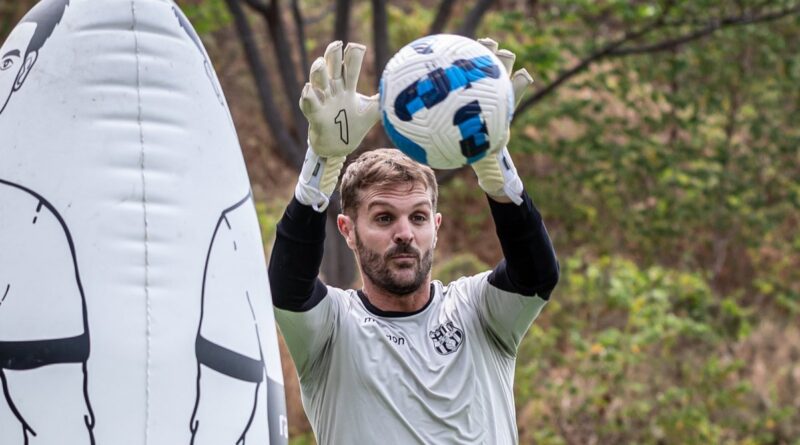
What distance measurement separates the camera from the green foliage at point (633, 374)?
9648 mm

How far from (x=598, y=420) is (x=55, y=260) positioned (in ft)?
24.0

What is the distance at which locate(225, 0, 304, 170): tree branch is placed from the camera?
364 inches

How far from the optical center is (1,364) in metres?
3.11

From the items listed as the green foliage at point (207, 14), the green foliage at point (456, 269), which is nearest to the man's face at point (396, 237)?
the green foliage at point (207, 14)

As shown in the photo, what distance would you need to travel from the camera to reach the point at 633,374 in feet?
33.2

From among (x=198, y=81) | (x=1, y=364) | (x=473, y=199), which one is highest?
(x=198, y=81)

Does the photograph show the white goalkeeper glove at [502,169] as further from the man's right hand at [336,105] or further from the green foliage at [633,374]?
the green foliage at [633,374]

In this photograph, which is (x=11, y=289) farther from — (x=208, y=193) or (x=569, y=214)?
(x=569, y=214)

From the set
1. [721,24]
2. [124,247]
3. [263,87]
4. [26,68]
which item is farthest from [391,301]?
[721,24]

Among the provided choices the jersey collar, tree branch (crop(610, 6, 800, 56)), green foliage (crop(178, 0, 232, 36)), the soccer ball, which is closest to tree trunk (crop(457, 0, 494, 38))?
tree branch (crop(610, 6, 800, 56))

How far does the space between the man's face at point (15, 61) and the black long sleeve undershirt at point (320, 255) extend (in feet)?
2.85

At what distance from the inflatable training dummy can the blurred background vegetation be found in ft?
18.2

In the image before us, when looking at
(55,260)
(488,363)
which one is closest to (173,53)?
(55,260)

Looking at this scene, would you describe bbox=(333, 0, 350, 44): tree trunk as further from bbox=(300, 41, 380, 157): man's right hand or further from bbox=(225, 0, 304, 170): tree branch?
bbox=(300, 41, 380, 157): man's right hand
